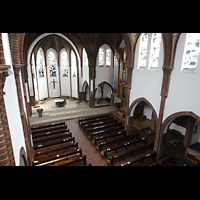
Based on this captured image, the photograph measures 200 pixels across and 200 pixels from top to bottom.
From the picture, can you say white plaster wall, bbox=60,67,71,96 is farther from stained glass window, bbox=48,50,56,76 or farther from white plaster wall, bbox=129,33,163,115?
white plaster wall, bbox=129,33,163,115

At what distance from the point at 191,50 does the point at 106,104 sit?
14224mm

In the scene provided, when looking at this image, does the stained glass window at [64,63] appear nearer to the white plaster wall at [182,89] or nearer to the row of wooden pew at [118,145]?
the row of wooden pew at [118,145]

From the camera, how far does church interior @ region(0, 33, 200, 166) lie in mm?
Answer: 5389

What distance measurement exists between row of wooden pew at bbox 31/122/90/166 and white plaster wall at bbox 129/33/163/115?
607 cm

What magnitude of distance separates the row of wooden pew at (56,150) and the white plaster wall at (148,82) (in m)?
6.07

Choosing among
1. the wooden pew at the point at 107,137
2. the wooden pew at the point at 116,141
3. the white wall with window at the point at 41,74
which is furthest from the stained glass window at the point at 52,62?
the wooden pew at the point at 116,141

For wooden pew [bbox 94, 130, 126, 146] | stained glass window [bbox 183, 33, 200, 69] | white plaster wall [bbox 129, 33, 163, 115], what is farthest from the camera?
wooden pew [bbox 94, 130, 126, 146]

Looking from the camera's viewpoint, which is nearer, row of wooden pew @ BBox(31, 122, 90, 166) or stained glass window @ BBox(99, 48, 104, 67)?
row of wooden pew @ BBox(31, 122, 90, 166)

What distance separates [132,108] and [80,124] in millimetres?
5474

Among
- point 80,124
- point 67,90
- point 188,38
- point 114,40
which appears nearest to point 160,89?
point 188,38

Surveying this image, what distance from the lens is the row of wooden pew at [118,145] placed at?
9219 millimetres

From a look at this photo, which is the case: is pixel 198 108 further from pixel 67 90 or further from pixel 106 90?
pixel 67 90

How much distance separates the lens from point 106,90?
75.3ft

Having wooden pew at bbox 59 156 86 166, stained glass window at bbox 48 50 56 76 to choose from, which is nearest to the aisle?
wooden pew at bbox 59 156 86 166
